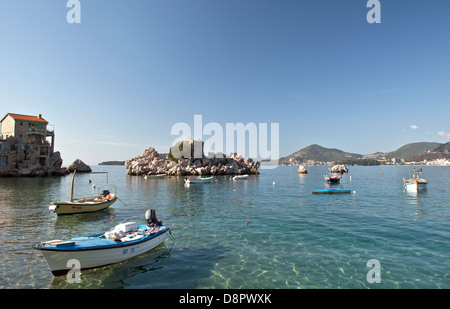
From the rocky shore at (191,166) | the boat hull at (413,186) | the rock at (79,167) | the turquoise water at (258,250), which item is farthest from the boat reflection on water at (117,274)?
the rock at (79,167)

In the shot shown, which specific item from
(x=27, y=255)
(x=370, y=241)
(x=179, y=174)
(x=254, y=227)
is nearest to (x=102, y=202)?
(x=27, y=255)

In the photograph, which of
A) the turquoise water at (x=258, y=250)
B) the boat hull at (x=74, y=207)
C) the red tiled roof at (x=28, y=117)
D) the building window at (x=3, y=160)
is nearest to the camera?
the turquoise water at (x=258, y=250)

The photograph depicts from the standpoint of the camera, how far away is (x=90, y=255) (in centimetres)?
1218

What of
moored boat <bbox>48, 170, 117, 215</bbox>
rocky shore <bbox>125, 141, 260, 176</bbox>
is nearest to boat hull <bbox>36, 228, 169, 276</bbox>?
moored boat <bbox>48, 170, 117, 215</bbox>

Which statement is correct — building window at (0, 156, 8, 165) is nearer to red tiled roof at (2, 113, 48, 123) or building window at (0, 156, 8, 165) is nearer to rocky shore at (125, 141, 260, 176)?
red tiled roof at (2, 113, 48, 123)

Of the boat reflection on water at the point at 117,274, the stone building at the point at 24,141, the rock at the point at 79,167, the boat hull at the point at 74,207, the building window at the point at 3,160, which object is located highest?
the stone building at the point at 24,141

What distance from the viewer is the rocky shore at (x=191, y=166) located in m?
115

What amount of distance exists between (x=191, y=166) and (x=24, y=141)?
71391 millimetres

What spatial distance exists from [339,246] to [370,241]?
348 centimetres

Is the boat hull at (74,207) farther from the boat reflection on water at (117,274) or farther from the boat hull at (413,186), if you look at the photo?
the boat hull at (413,186)

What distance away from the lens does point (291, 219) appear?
25.2 meters

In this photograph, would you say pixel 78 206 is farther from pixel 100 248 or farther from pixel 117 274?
pixel 117 274

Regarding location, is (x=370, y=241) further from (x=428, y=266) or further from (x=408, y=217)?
(x=408, y=217)

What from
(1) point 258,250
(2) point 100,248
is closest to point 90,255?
(2) point 100,248
